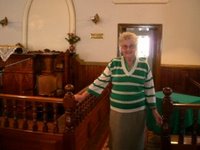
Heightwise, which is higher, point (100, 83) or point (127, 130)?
point (100, 83)

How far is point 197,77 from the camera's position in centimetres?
578

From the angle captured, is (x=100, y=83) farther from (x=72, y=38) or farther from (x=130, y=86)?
(x=72, y=38)

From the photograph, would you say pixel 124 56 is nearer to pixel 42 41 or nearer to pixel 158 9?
pixel 158 9

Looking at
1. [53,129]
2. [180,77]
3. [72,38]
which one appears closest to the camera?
[53,129]

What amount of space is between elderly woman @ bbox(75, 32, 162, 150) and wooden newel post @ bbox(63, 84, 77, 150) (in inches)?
29.9

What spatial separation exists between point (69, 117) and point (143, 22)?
12.5 feet

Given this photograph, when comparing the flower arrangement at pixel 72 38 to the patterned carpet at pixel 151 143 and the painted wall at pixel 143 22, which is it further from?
the patterned carpet at pixel 151 143

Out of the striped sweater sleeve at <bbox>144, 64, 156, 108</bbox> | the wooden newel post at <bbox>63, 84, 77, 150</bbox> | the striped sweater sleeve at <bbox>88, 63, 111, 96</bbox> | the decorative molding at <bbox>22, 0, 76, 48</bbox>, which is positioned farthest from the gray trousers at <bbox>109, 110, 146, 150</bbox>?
the decorative molding at <bbox>22, 0, 76, 48</bbox>

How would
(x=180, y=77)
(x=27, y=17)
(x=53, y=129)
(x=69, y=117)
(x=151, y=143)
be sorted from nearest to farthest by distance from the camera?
1. (x=69, y=117)
2. (x=53, y=129)
3. (x=151, y=143)
4. (x=180, y=77)
5. (x=27, y=17)

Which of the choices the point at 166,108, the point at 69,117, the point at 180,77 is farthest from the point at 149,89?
the point at 180,77

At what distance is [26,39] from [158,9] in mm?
3450

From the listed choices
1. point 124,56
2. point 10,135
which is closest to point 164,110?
point 124,56

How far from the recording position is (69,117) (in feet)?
9.13

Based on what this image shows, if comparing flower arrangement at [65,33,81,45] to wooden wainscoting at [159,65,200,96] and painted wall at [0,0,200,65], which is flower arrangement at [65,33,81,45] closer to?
painted wall at [0,0,200,65]
